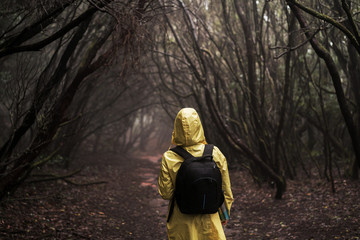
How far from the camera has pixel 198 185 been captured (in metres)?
3.00

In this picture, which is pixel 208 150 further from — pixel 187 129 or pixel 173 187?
pixel 173 187

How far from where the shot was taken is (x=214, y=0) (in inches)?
413

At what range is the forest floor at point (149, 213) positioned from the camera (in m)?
5.28

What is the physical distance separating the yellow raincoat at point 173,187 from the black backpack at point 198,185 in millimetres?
72

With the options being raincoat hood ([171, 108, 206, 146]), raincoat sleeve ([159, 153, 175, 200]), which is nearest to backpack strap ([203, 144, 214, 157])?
raincoat hood ([171, 108, 206, 146])

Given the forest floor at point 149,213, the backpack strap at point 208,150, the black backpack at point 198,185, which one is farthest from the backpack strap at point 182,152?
the forest floor at point 149,213

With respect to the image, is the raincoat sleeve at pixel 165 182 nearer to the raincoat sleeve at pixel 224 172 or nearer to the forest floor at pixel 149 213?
the raincoat sleeve at pixel 224 172

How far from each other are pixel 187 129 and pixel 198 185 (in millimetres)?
512

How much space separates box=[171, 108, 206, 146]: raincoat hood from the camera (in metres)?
3.14

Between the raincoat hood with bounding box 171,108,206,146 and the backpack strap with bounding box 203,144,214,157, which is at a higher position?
the raincoat hood with bounding box 171,108,206,146

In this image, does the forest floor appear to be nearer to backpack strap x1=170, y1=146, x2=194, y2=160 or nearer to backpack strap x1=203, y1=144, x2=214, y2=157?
backpack strap x1=203, y1=144, x2=214, y2=157

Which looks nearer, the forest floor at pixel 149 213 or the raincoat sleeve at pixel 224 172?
the raincoat sleeve at pixel 224 172

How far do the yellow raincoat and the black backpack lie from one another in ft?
0.24

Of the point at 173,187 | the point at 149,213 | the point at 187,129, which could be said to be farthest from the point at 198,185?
the point at 149,213
